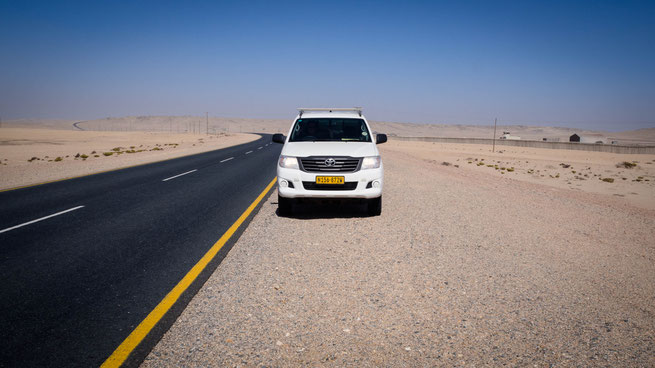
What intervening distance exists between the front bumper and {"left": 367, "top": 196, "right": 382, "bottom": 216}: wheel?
30 centimetres

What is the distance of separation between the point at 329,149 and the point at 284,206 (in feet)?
4.52

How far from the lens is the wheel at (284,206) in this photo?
707 centimetres

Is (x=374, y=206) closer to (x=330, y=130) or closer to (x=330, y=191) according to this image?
(x=330, y=191)

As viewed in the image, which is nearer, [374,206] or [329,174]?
[329,174]

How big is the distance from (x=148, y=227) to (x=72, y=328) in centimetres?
338

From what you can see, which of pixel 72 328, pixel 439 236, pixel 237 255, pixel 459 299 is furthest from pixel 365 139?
pixel 72 328

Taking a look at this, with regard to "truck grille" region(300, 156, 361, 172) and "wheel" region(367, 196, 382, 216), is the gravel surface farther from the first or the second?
"truck grille" region(300, 156, 361, 172)

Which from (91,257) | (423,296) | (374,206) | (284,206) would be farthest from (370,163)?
(91,257)

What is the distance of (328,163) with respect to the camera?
668cm

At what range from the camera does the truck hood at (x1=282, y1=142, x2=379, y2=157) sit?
267 inches

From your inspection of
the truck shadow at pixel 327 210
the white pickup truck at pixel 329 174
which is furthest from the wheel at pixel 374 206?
the truck shadow at pixel 327 210

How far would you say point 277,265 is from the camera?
Result: 4711mm

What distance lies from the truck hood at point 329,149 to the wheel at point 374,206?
34.2 inches

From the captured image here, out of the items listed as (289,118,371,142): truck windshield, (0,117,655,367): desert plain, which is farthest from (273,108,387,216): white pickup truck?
(289,118,371,142): truck windshield
